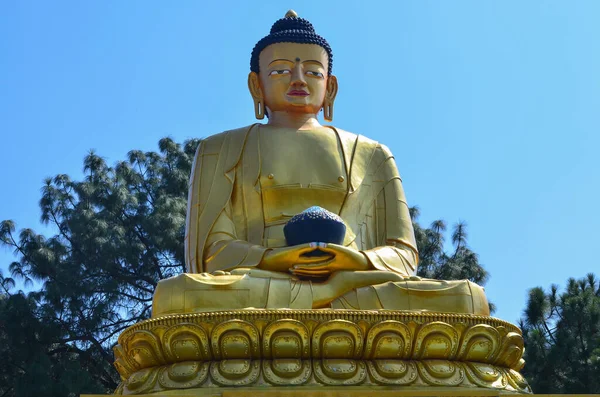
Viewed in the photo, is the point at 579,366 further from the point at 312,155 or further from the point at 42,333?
the point at 42,333

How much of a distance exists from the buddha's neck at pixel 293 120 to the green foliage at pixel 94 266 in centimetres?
502

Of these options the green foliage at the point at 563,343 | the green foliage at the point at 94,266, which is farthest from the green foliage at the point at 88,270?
the green foliage at the point at 563,343

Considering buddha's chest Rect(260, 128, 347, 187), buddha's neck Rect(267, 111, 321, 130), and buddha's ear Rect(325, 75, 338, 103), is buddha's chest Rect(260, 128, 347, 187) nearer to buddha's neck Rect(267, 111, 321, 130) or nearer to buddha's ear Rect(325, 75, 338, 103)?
buddha's neck Rect(267, 111, 321, 130)

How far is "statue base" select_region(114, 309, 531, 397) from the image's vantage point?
7215 millimetres

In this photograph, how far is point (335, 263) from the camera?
26.7 feet

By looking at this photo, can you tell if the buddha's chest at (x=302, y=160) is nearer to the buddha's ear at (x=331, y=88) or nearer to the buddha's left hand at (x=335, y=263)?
the buddha's ear at (x=331, y=88)

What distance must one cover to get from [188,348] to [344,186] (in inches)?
89.7

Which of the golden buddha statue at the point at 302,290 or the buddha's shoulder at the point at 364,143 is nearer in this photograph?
the golden buddha statue at the point at 302,290

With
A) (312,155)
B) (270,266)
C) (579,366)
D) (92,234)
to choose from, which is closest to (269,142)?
(312,155)

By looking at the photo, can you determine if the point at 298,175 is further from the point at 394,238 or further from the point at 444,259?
the point at 444,259

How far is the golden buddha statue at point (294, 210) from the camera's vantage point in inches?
307

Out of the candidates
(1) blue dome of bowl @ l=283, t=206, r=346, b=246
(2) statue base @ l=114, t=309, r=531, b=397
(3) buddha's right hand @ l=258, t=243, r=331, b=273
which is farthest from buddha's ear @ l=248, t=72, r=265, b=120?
(2) statue base @ l=114, t=309, r=531, b=397

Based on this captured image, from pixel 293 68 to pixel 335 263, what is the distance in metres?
2.04

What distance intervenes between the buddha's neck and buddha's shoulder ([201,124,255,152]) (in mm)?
242
